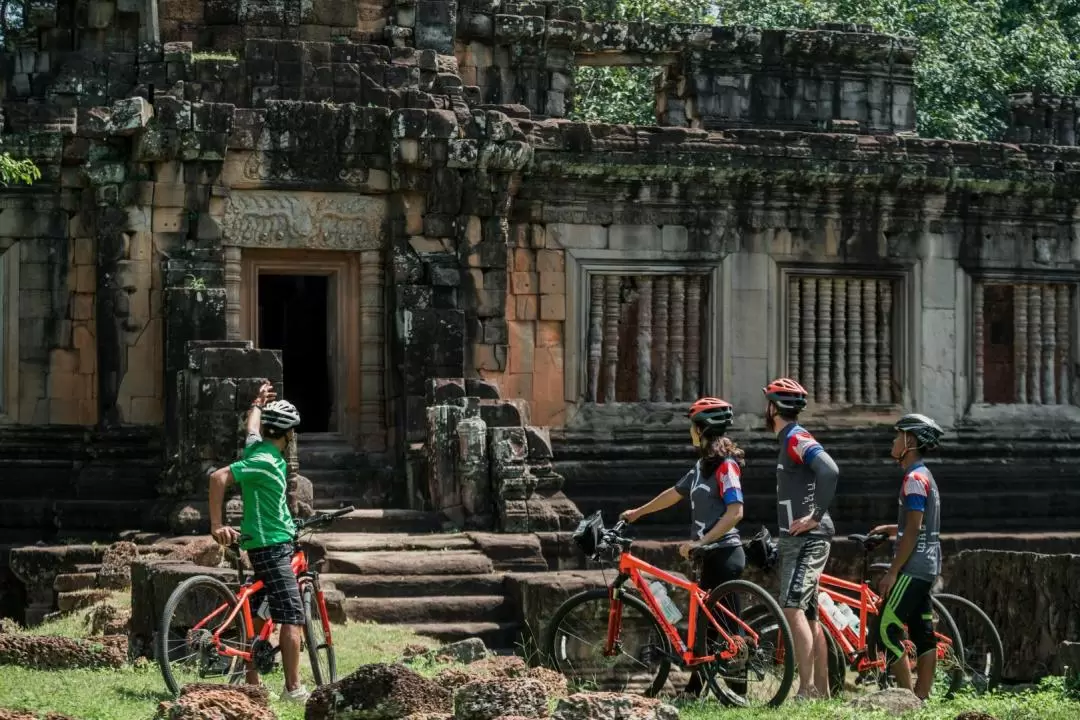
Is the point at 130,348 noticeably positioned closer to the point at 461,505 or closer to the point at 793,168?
the point at 461,505

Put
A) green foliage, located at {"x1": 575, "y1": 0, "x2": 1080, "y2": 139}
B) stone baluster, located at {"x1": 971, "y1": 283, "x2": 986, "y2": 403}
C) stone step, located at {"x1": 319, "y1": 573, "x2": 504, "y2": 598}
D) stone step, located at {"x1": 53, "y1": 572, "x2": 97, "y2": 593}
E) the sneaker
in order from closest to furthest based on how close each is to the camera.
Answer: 1. the sneaker
2. stone step, located at {"x1": 319, "y1": 573, "x2": 504, "y2": 598}
3. stone step, located at {"x1": 53, "y1": 572, "x2": 97, "y2": 593}
4. stone baluster, located at {"x1": 971, "y1": 283, "x2": 986, "y2": 403}
5. green foliage, located at {"x1": 575, "y1": 0, "x2": 1080, "y2": 139}

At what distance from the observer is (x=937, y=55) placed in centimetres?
3147

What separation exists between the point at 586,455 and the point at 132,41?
20.0 ft

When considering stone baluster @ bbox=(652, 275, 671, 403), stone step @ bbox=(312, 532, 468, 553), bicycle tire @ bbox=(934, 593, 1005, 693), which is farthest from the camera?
stone baluster @ bbox=(652, 275, 671, 403)

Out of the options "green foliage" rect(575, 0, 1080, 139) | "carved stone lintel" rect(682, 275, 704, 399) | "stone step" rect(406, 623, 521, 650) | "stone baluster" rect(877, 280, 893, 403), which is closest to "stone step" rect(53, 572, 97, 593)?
"stone step" rect(406, 623, 521, 650)

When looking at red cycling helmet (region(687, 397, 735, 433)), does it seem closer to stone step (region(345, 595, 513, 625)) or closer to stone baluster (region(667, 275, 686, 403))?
stone step (region(345, 595, 513, 625))

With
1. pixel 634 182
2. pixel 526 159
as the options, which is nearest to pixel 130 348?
pixel 526 159

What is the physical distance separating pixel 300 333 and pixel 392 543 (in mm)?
6085

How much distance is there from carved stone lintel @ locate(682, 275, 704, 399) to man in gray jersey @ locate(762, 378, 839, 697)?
27.3 ft

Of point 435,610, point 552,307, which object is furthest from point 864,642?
point 552,307

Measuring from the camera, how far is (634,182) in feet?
62.5

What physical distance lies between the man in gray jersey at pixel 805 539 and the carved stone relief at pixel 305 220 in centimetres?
757

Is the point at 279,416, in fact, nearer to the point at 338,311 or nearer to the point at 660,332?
the point at 338,311

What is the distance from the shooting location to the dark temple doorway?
20.3 meters
